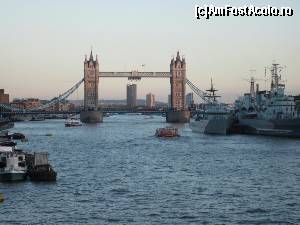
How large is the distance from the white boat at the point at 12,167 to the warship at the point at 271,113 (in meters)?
54.4

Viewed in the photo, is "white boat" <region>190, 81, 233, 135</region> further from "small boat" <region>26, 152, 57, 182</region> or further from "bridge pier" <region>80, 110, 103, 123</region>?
"bridge pier" <region>80, 110, 103, 123</region>

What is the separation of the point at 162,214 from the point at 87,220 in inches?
136

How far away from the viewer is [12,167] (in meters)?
41.1

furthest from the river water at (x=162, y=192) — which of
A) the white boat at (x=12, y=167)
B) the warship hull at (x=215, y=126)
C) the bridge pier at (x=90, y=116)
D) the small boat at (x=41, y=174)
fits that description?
the bridge pier at (x=90, y=116)

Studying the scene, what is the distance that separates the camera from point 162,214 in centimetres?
3134

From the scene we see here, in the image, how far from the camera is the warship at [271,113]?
91812 millimetres

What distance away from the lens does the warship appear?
91812 millimetres

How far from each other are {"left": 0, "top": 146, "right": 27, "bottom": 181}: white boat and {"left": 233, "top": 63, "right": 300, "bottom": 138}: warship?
54.4m

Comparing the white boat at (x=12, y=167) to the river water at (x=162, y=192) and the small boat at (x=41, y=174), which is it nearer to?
the small boat at (x=41, y=174)

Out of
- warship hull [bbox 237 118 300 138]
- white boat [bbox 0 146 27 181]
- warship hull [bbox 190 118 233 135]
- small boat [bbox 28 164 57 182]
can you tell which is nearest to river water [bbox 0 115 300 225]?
small boat [bbox 28 164 57 182]

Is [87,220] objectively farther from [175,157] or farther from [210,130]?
[210,130]

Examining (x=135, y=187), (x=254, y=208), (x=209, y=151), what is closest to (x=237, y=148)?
(x=209, y=151)

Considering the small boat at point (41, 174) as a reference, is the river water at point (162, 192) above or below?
below

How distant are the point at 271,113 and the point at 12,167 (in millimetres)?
62518
